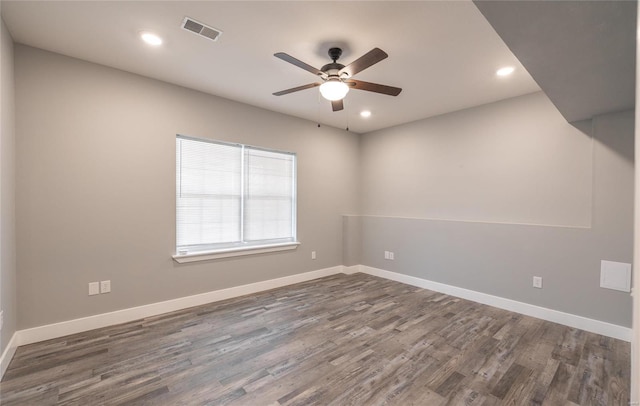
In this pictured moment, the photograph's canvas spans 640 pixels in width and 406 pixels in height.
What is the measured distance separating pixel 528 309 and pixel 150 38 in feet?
15.9

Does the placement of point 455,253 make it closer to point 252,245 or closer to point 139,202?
point 252,245

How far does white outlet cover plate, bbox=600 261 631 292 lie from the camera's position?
2.68 meters

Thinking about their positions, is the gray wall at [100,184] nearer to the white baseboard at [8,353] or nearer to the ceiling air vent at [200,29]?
the white baseboard at [8,353]

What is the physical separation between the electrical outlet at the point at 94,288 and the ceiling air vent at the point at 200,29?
2.62 m

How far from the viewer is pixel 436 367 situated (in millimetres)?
2186

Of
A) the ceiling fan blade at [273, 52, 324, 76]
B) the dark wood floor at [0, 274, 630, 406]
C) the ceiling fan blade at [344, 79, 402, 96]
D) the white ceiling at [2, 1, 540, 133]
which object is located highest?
the white ceiling at [2, 1, 540, 133]

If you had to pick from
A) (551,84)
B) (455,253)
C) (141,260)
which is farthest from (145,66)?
(455,253)

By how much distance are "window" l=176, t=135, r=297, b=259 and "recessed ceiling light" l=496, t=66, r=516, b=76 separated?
9.49ft

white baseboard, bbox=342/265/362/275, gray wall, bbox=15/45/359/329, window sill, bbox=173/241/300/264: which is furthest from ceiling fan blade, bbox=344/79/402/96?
white baseboard, bbox=342/265/362/275

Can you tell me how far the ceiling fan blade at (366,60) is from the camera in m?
1.95

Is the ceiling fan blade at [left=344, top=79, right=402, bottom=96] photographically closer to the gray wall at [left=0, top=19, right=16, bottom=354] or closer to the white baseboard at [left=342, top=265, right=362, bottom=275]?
the gray wall at [left=0, top=19, right=16, bottom=354]

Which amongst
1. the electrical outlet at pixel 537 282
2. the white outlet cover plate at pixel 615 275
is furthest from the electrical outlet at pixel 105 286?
the white outlet cover plate at pixel 615 275

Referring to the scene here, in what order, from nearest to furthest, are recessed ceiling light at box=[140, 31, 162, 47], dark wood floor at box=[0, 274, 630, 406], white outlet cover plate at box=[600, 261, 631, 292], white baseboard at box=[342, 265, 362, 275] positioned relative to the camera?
dark wood floor at box=[0, 274, 630, 406], recessed ceiling light at box=[140, 31, 162, 47], white outlet cover plate at box=[600, 261, 631, 292], white baseboard at box=[342, 265, 362, 275]

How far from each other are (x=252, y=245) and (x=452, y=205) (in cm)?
306
